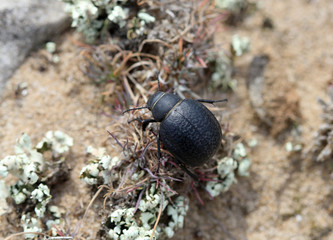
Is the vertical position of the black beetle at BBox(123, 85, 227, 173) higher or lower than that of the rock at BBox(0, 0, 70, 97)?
lower

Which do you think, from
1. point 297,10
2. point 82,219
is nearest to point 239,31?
point 297,10

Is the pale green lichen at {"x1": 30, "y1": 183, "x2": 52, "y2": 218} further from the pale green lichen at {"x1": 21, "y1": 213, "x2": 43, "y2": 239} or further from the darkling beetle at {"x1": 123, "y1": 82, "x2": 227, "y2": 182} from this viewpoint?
the darkling beetle at {"x1": 123, "y1": 82, "x2": 227, "y2": 182}

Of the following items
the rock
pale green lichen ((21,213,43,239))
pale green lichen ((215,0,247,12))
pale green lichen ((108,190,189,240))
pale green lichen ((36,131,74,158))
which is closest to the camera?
pale green lichen ((108,190,189,240))

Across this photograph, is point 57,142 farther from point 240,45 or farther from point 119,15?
point 240,45

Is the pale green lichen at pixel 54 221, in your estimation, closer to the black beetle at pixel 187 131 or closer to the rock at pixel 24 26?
the black beetle at pixel 187 131

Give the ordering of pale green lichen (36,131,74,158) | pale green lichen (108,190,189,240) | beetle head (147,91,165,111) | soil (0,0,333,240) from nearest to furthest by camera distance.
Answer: pale green lichen (108,190,189,240) → beetle head (147,91,165,111) → pale green lichen (36,131,74,158) → soil (0,0,333,240)

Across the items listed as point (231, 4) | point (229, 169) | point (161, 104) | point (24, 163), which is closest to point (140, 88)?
point (161, 104)

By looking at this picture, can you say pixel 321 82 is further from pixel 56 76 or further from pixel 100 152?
pixel 56 76

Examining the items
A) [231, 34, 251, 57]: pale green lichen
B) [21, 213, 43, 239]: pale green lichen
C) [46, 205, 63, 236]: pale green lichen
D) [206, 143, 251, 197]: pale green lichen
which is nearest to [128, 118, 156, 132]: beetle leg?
[206, 143, 251, 197]: pale green lichen
